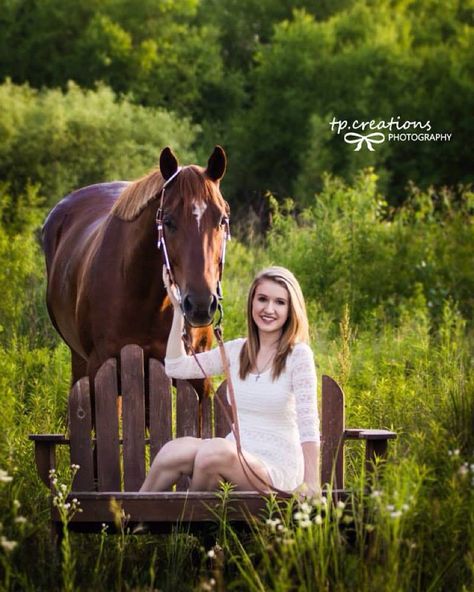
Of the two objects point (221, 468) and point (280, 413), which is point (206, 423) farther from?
point (221, 468)

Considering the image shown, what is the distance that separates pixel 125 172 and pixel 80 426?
54.5 feet

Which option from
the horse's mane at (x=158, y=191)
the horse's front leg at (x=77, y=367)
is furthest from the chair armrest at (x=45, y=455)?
the horse's front leg at (x=77, y=367)

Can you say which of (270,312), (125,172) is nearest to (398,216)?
(270,312)

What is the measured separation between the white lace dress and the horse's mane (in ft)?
3.12

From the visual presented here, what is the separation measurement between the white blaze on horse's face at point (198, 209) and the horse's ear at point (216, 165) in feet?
1.13

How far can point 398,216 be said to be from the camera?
474 inches

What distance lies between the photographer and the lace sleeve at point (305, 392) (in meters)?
4.38

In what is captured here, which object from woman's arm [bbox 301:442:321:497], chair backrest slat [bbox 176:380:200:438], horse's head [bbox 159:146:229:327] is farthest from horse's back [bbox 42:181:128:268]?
woman's arm [bbox 301:442:321:497]

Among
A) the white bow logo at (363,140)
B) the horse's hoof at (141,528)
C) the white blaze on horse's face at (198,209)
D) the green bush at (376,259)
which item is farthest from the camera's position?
the white bow logo at (363,140)

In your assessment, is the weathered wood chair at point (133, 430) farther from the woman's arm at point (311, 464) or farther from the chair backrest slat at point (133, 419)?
the woman's arm at point (311, 464)

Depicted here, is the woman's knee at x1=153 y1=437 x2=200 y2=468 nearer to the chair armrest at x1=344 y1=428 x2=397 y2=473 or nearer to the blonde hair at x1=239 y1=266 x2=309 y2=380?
the blonde hair at x1=239 y1=266 x2=309 y2=380

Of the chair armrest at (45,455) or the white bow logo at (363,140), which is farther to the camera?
the white bow logo at (363,140)

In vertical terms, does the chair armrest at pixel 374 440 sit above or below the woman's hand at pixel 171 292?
below

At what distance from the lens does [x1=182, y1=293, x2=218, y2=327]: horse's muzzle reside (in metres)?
4.80
